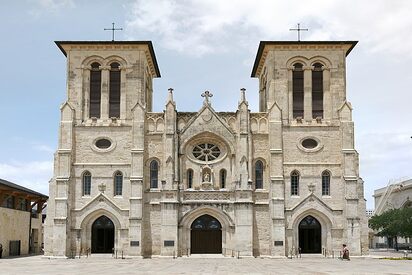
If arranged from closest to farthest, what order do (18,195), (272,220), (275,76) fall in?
(272,220), (275,76), (18,195)

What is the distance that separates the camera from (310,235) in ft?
170

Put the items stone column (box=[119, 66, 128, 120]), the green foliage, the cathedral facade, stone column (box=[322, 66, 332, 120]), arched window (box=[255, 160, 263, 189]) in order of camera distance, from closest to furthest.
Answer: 1. the cathedral facade
2. arched window (box=[255, 160, 263, 189])
3. stone column (box=[322, 66, 332, 120])
4. stone column (box=[119, 66, 128, 120])
5. the green foliage

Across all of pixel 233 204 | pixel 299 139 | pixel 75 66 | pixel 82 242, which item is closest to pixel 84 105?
pixel 75 66

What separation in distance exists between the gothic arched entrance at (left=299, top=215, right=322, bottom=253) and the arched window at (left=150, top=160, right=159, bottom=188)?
13.0m

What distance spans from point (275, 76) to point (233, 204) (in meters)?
12.1

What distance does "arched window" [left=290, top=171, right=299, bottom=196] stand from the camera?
51688 mm

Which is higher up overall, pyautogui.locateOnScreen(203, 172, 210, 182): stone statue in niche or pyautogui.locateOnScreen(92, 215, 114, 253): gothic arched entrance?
pyautogui.locateOnScreen(203, 172, 210, 182): stone statue in niche

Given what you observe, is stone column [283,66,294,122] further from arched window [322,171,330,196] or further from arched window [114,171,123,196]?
arched window [114,171,123,196]

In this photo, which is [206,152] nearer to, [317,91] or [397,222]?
[317,91]

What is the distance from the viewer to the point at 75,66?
177 ft

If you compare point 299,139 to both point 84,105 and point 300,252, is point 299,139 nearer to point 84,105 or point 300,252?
point 300,252

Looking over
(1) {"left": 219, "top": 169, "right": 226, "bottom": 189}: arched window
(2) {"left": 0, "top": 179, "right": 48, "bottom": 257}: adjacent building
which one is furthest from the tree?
(2) {"left": 0, "top": 179, "right": 48, "bottom": 257}: adjacent building

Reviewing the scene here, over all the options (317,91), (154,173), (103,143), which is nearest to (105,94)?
(103,143)

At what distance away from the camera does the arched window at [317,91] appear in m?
53.5
